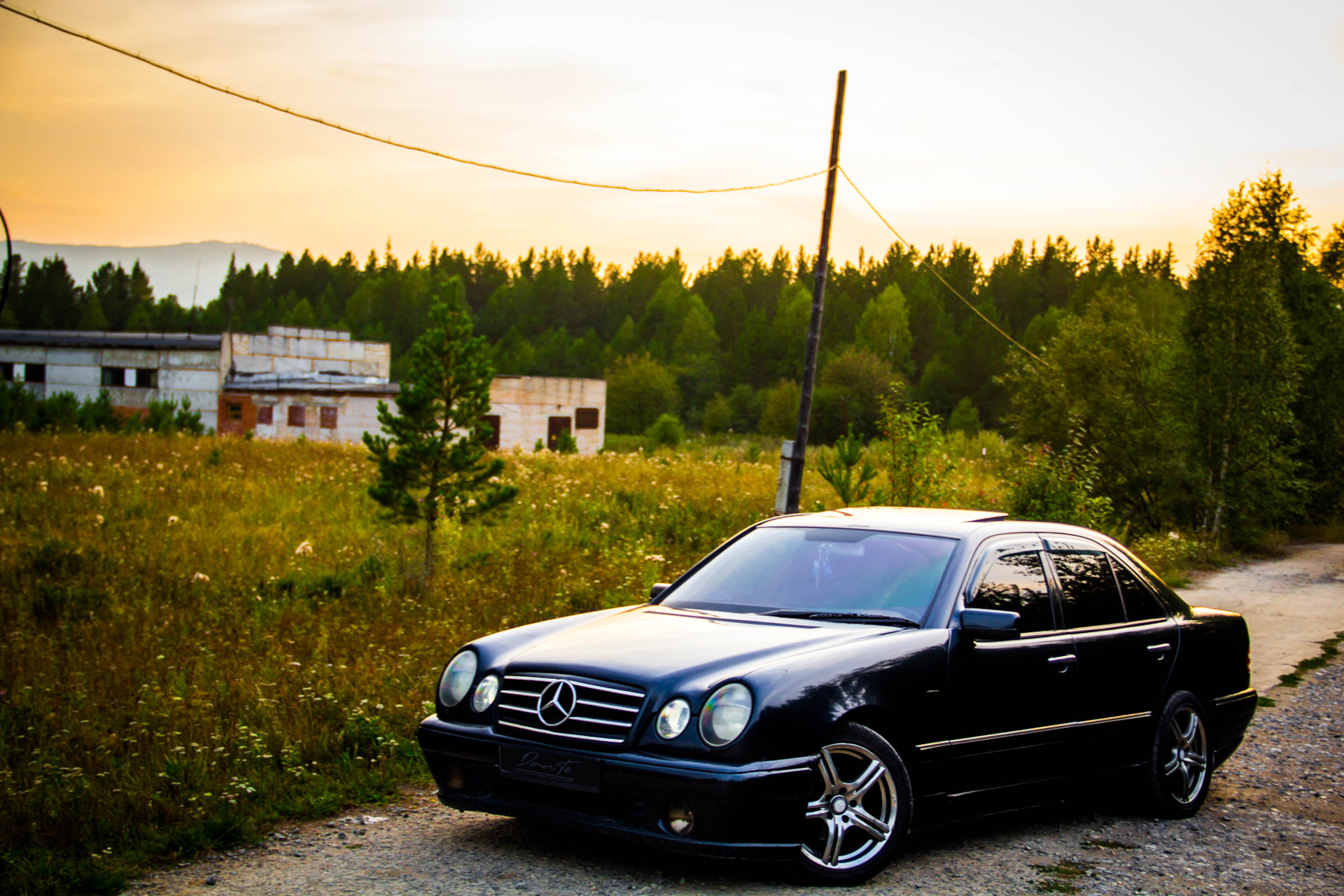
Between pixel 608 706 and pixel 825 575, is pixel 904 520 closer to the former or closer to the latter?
pixel 825 575

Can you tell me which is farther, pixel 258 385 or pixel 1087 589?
pixel 258 385

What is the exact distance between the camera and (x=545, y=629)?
5.22 m

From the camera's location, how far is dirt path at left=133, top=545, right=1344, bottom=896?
4328mm

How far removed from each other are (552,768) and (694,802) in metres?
0.61

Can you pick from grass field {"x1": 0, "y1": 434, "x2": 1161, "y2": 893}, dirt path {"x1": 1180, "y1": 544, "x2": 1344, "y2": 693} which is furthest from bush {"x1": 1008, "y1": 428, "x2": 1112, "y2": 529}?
dirt path {"x1": 1180, "y1": 544, "x2": 1344, "y2": 693}

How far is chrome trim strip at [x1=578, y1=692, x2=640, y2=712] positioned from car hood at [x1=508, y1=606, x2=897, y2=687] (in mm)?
92

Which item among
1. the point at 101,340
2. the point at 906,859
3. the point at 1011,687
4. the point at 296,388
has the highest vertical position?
the point at 101,340

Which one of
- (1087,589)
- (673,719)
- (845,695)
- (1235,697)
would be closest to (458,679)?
(673,719)

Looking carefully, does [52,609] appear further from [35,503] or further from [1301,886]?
[1301,886]

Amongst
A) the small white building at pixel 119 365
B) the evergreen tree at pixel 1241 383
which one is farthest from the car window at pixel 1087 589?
the small white building at pixel 119 365

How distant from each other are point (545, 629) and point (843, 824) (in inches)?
64.5

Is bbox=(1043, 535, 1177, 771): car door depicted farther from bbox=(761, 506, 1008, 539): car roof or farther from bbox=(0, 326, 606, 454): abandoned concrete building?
bbox=(0, 326, 606, 454): abandoned concrete building

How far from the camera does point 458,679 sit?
16.2ft

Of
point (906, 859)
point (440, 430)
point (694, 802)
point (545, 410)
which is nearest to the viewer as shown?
point (694, 802)
